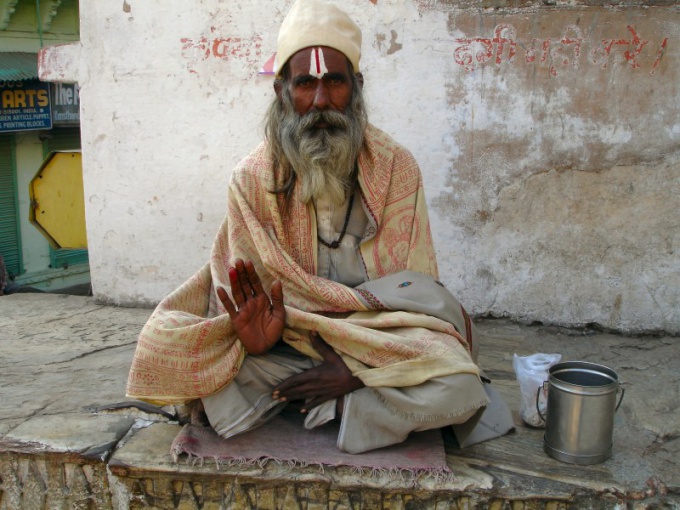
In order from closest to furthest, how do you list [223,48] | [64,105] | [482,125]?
[482,125] → [223,48] → [64,105]

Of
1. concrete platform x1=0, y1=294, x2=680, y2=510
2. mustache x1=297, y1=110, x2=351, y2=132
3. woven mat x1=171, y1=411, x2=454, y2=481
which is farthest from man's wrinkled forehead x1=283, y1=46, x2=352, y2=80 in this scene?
concrete platform x1=0, y1=294, x2=680, y2=510

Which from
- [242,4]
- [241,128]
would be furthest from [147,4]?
[241,128]

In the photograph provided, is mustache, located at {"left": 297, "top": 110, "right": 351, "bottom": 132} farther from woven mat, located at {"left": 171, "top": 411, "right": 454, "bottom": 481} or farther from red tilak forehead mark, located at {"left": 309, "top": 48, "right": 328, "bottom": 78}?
woven mat, located at {"left": 171, "top": 411, "right": 454, "bottom": 481}

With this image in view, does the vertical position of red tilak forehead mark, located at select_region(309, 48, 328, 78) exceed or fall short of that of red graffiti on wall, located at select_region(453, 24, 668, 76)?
it falls short

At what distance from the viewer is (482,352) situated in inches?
147

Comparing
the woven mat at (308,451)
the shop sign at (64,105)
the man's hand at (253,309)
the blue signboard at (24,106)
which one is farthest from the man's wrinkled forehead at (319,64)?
the shop sign at (64,105)

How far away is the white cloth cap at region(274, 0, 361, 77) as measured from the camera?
265cm

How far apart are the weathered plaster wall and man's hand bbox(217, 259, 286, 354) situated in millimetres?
1852

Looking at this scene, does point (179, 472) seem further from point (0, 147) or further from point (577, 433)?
point (0, 147)

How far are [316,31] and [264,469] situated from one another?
1635mm

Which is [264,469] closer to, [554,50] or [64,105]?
[554,50]

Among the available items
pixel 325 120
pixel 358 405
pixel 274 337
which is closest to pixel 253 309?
pixel 274 337

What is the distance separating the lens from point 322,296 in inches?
102

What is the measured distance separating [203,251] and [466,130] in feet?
5.94
